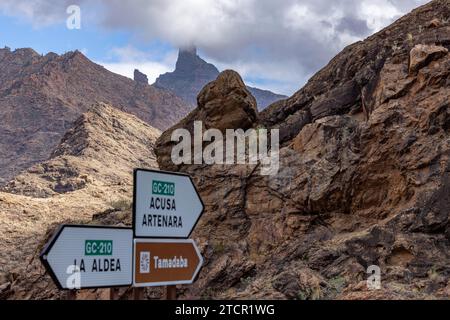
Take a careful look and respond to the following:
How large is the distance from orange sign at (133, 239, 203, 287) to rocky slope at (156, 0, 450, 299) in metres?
2.78

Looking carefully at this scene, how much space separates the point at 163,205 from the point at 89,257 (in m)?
0.97

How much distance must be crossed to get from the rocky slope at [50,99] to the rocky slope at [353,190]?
69.0m

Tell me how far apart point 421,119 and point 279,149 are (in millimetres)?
3647

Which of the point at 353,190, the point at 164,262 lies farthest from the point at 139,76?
the point at 164,262

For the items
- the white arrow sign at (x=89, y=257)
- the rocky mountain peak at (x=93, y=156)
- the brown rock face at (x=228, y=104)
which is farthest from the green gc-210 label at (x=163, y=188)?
the rocky mountain peak at (x=93, y=156)

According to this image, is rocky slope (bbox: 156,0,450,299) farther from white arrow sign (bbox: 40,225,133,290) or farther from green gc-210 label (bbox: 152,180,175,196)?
white arrow sign (bbox: 40,225,133,290)

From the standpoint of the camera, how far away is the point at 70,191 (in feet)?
134

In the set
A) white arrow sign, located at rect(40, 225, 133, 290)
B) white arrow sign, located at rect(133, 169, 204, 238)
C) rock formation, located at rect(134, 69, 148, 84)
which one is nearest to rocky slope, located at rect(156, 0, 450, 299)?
white arrow sign, located at rect(133, 169, 204, 238)

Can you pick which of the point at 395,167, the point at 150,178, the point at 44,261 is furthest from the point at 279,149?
the point at 44,261

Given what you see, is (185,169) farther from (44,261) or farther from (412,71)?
(44,261)

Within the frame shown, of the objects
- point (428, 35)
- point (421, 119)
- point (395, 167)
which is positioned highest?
point (428, 35)

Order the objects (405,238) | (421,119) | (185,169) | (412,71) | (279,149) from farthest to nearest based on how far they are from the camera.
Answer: (185,169) → (279,149) → (412,71) → (421,119) → (405,238)

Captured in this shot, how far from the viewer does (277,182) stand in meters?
12.8

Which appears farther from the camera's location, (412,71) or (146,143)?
(146,143)
